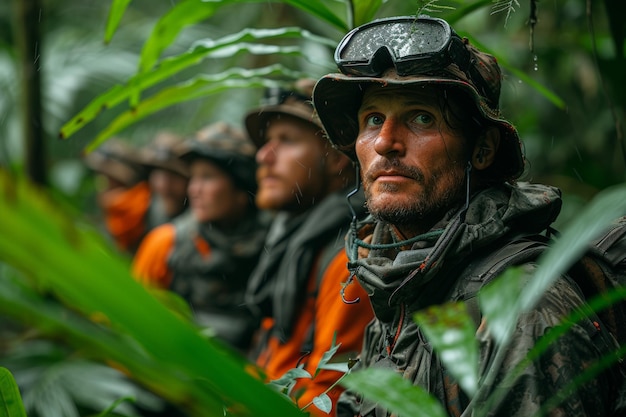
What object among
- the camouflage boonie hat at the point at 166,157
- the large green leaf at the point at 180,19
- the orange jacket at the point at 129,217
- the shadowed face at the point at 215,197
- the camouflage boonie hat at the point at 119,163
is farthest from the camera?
the camouflage boonie hat at the point at 119,163

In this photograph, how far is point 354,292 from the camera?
109 inches

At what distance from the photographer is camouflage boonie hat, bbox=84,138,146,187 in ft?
22.4

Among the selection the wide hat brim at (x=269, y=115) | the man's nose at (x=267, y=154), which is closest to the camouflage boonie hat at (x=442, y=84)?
the wide hat brim at (x=269, y=115)

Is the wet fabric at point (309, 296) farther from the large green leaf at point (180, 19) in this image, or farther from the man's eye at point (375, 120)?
the large green leaf at point (180, 19)

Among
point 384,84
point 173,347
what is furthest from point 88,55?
point 173,347

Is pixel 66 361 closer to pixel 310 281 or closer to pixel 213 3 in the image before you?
pixel 310 281

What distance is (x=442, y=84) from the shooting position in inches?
78.2

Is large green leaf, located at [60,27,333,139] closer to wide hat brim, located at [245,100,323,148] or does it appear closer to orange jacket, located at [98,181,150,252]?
wide hat brim, located at [245,100,323,148]

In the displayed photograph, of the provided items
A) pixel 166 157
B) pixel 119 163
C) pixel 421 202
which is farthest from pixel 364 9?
pixel 119 163

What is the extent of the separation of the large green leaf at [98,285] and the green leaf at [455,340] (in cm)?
24

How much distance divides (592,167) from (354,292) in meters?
2.05

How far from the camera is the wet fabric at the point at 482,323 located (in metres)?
1.50

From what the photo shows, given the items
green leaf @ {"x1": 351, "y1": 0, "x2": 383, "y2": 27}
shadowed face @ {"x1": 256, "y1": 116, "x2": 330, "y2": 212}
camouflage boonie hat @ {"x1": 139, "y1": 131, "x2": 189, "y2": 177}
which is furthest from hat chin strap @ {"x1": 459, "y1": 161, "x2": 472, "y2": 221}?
camouflage boonie hat @ {"x1": 139, "y1": 131, "x2": 189, "y2": 177}

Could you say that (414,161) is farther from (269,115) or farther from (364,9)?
(269,115)
